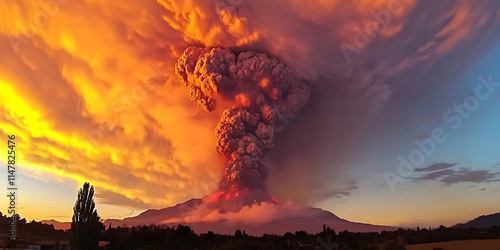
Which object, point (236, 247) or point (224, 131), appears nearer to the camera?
point (236, 247)

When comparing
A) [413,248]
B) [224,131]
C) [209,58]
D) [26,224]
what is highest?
[209,58]

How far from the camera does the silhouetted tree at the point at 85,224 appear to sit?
34312 mm

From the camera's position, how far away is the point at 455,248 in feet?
117

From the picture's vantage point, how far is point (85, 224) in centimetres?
3519

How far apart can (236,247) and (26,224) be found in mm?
41071

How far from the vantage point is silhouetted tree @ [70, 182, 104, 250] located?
34.3 metres

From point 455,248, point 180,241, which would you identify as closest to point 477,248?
point 455,248

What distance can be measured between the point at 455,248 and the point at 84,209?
30068 millimetres

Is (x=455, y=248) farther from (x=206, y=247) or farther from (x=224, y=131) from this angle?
(x=206, y=247)

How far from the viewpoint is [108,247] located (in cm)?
4825

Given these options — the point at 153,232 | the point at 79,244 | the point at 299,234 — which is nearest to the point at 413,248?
the point at 79,244

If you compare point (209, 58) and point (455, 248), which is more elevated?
point (209, 58)

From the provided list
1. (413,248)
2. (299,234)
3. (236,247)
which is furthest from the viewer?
(299,234)

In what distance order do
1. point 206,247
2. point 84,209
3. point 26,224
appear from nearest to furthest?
point 84,209 < point 206,247 < point 26,224
